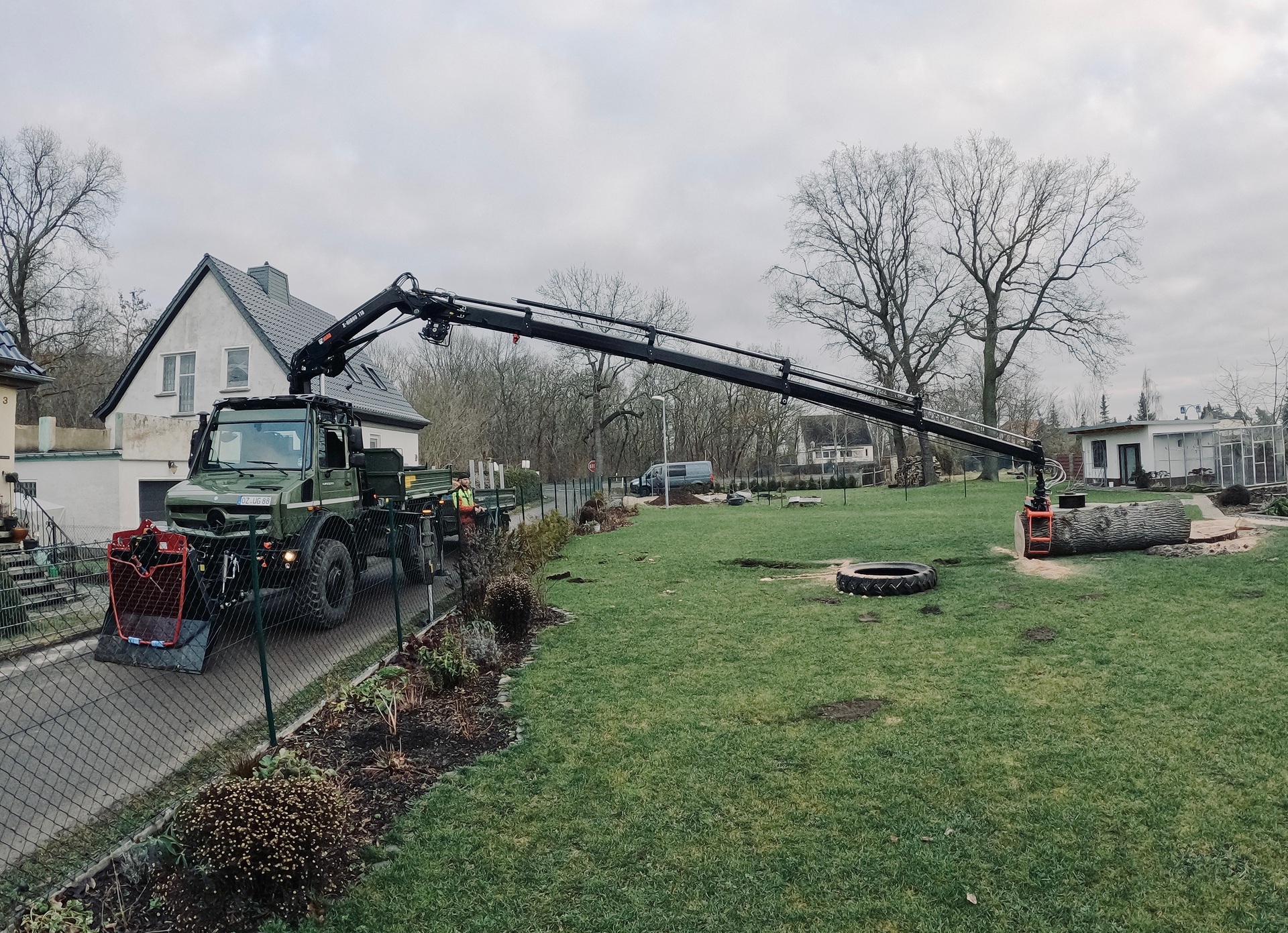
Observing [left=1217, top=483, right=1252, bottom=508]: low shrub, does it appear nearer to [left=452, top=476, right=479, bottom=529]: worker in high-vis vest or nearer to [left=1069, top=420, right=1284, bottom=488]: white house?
[left=1069, top=420, right=1284, bottom=488]: white house

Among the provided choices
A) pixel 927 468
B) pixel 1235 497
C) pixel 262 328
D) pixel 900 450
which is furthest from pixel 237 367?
pixel 927 468

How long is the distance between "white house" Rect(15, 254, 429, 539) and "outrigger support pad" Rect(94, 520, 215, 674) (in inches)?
336

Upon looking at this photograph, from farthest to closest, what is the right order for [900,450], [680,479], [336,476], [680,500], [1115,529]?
1. [680,479]
2. [900,450]
3. [680,500]
4. [1115,529]
5. [336,476]

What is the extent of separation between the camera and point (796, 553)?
13992mm

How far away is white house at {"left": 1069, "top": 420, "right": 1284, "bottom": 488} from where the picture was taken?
26.3 meters

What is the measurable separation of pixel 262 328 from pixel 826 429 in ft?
189

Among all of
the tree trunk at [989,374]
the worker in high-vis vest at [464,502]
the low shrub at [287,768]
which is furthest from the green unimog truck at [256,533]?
the tree trunk at [989,374]

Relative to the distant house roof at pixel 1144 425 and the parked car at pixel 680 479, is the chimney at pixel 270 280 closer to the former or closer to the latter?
the parked car at pixel 680 479

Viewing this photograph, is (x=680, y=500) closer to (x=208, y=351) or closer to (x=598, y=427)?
(x=598, y=427)

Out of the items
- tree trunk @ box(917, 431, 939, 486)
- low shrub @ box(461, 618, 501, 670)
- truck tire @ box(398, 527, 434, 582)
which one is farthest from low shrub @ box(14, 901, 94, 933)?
tree trunk @ box(917, 431, 939, 486)

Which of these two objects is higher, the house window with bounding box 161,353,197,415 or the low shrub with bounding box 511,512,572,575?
the house window with bounding box 161,353,197,415

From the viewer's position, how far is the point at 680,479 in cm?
4228

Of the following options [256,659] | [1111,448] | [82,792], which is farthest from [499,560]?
[1111,448]

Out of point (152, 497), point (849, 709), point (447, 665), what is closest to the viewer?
point (849, 709)
